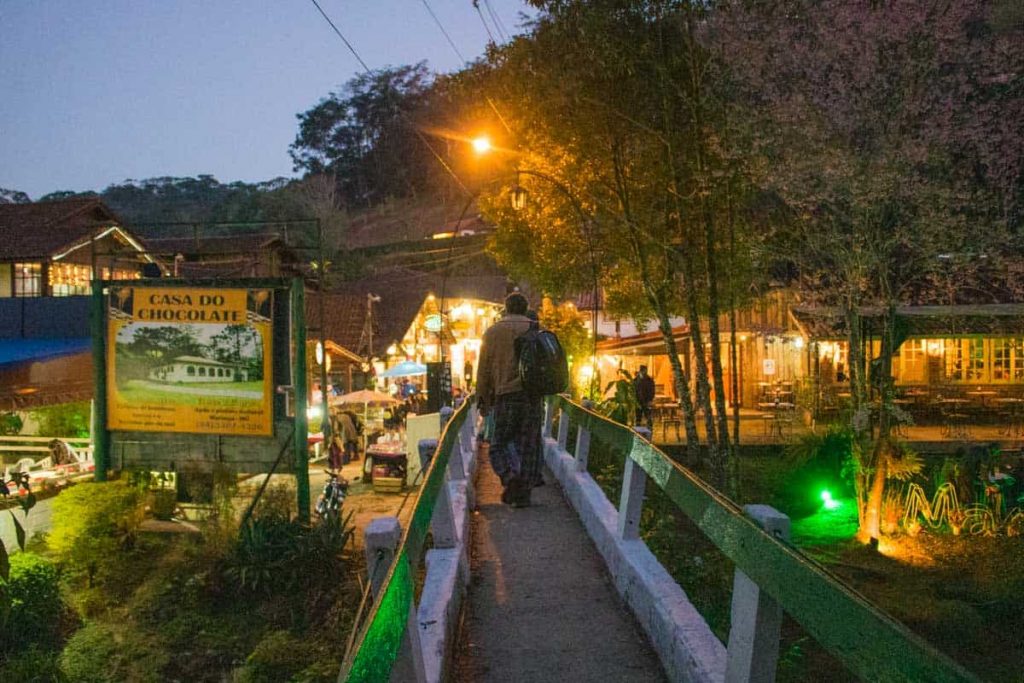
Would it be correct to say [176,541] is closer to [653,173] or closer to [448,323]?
[653,173]

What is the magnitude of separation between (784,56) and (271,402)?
9.98 metres

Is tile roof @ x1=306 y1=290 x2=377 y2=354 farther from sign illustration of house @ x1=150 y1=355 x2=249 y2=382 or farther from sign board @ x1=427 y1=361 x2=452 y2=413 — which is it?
sign illustration of house @ x1=150 y1=355 x2=249 y2=382

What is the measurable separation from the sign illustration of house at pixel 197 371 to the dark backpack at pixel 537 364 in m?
6.83

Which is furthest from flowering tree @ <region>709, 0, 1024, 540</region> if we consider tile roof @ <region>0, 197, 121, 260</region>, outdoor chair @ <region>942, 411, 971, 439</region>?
tile roof @ <region>0, 197, 121, 260</region>

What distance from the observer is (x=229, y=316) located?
12727mm

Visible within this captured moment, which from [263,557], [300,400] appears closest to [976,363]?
[300,400]

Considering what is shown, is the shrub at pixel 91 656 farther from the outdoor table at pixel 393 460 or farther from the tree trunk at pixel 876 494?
the tree trunk at pixel 876 494

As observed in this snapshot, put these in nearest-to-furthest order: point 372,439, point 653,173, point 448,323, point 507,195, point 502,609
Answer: point 502,609, point 653,173, point 507,195, point 372,439, point 448,323

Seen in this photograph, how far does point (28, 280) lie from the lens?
81.3 ft

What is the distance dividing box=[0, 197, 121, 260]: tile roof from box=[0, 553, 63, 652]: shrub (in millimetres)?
13778

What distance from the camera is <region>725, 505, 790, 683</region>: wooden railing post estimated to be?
286cm

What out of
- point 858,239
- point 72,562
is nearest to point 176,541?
point 72,562

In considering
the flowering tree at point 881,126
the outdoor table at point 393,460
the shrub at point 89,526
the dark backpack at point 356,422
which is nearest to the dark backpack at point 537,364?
the flowering tree at point 881,126

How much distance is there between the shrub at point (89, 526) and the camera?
13.1 metres
